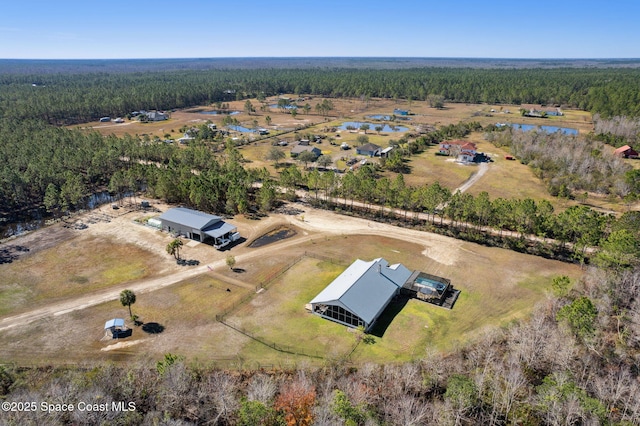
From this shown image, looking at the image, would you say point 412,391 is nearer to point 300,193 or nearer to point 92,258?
point 92,258

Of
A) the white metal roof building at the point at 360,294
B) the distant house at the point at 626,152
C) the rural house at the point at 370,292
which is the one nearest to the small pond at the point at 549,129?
the distant house at the point at 626,152

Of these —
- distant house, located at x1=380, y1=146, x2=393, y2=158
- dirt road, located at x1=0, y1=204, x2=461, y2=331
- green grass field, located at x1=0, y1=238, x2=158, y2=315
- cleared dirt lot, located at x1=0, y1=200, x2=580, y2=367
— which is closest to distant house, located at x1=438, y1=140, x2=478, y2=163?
distant house, located at x1=380, y1=146, x2=393, y2=158

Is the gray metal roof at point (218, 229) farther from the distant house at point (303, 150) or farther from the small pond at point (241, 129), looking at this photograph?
the small pond at point (241, 129)

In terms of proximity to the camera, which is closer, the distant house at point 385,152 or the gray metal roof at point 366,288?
the gray metal roof at point 366,288

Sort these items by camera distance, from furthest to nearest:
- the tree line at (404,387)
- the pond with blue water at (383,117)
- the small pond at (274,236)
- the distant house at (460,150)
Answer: the pond with blue water at (383,117)
the distant house at (460,150)
the small pond at (274,236)
the tree line at (404,387)

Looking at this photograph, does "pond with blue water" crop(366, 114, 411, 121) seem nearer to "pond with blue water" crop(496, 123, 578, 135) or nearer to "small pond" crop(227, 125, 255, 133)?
"pond with blue water" crop(496, 123, 578, 135)

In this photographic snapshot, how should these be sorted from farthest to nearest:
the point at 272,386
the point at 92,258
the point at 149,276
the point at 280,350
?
the point at 92,258 → the point at 149,276 → the point at 280,350 → the point at 272,386

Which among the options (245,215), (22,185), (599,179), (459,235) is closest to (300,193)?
(245,215)
